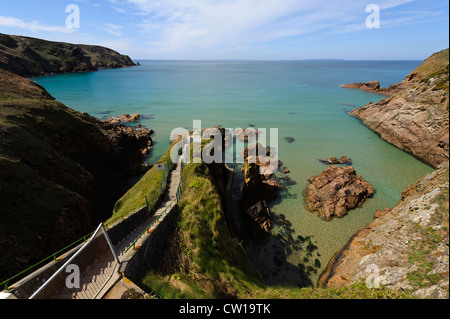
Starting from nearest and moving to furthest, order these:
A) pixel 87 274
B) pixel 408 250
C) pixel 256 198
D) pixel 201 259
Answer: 1. pixel 87 274
2. pixel 408 250
3. pixel 201 259
4. pixel 256 198

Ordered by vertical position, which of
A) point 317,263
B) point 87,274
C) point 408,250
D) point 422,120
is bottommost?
point 317,263

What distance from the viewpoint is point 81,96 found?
9400cm

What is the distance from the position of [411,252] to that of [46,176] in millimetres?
31801

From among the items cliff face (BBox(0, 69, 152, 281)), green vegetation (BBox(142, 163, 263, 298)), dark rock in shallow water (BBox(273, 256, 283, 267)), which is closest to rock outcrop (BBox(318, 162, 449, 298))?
dark rock in shallow water (BBox(273, 256, 283, 267))

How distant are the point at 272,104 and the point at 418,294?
82.8 metres

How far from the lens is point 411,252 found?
13172 mm

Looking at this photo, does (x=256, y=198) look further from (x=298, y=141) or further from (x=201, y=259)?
(x=298, y=141)

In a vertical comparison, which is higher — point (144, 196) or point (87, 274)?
point (144, 196)

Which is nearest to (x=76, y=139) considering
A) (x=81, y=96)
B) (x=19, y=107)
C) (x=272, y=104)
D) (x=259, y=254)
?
(x=19, y=107)

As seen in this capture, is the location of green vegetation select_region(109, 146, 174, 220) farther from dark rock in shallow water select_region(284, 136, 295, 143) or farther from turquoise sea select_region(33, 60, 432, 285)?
dark rock in shallow water select_region(284, 136, 295, 143)

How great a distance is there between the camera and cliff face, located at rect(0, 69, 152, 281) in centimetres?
1430

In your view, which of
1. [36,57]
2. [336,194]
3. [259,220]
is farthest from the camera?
[36,57]

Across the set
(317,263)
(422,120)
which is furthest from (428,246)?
(422,120)

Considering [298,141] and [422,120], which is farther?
[298,141]
